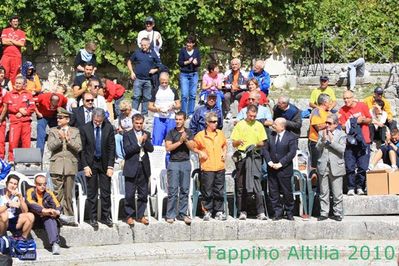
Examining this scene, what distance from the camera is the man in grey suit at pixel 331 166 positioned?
50.2 feet

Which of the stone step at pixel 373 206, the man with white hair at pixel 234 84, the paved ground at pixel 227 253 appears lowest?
the paved ground at pixel 227 253

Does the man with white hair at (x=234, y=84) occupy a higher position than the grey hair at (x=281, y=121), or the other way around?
the man with white hair at (x=234, y=84)

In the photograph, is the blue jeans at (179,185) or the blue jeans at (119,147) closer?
the blue jeans at (179,185)

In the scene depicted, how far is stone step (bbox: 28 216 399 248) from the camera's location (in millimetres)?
14805

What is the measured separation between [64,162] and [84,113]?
1282 millimetres

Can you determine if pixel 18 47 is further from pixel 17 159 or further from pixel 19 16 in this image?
pixel 17 159

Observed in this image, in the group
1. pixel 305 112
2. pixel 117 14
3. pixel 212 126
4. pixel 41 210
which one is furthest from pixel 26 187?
pixel 117 14

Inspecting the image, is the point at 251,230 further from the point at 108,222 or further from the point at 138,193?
the point at 108,222

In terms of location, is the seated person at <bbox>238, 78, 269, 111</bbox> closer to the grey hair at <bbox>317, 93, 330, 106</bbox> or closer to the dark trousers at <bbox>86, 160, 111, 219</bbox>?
the grey hair at <bbox>317, 93, 330, 106</bbox>

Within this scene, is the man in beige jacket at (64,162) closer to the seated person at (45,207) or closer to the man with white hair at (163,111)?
the seated person at (45,207)

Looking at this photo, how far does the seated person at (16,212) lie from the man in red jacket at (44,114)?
9.59ft

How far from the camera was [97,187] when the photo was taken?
1476 centimetres

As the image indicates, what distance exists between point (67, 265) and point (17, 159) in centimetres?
235

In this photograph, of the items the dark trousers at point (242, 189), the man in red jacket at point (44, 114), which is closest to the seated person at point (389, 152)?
the dark trousers at point (242, 189)
